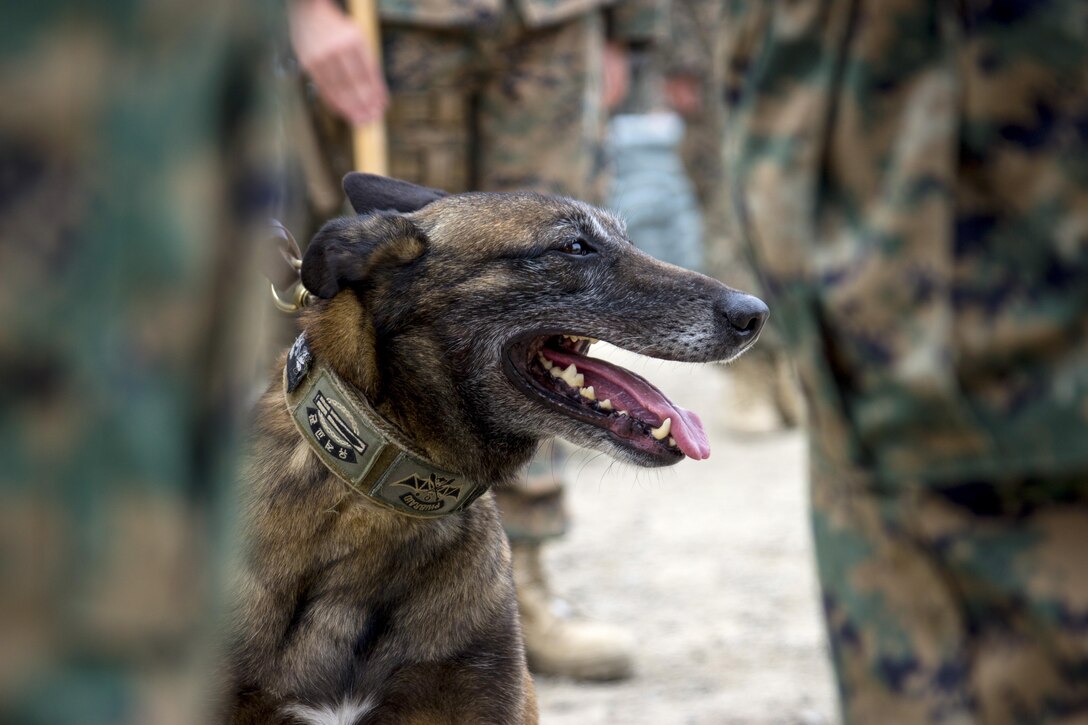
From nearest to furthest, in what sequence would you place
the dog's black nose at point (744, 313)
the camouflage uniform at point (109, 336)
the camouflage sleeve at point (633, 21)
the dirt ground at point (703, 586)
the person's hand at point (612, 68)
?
the camouflage uniform at point (109, 336) < the dog's black nose at point (744, 313) < the dirt ground at point (703, 586) < the camouflage sleeve at point (633, 21) < the person's hand at point (612, 68)

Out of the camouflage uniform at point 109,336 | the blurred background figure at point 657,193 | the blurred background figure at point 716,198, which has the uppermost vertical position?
the camouflage uniform at point 109,336

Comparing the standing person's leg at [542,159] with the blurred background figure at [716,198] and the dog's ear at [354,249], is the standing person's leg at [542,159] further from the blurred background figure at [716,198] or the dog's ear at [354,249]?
the blurred background figure at [716,198]

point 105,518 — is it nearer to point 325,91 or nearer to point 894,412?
point 894,412

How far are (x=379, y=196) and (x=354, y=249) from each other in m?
0.49

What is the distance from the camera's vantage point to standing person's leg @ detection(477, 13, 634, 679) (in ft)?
14.5

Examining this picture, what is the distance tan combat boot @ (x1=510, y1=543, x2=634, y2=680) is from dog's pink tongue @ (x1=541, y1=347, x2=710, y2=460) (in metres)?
1.73

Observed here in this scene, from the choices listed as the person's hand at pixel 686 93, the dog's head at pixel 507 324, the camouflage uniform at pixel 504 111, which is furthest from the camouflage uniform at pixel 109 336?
the person's hand at pixel 686 93

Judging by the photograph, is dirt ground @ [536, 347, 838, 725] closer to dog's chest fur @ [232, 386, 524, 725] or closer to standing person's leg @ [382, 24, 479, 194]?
dog's chest fur @ [232, 386, 524, 725]

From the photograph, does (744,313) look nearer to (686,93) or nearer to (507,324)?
(507,324)

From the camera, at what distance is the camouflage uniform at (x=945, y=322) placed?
183 centimetres

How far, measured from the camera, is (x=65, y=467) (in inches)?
28.5

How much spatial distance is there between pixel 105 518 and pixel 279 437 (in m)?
1.90

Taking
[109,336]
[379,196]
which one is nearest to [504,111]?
[379,196]

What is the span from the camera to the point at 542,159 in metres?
4.43
